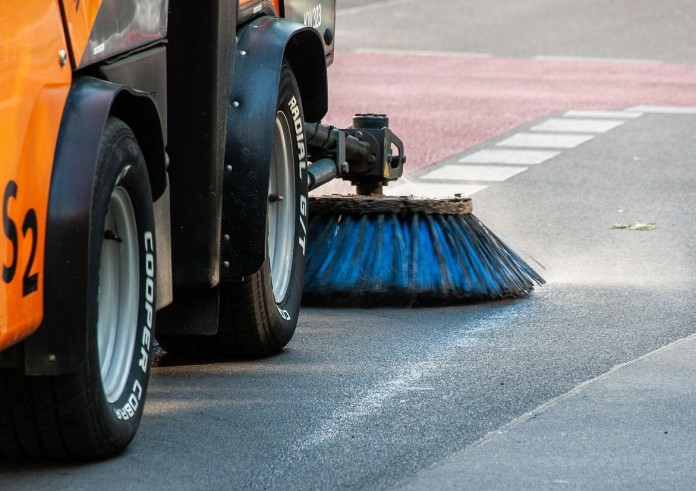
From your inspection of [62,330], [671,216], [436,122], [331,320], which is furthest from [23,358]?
[436,122]

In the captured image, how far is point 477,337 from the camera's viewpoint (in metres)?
5.92

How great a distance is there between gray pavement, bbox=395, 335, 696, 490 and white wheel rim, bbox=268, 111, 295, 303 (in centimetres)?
123

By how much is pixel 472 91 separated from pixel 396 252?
326 inches

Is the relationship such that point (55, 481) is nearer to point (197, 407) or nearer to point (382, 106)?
point (197, 407)

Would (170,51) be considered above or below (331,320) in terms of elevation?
above

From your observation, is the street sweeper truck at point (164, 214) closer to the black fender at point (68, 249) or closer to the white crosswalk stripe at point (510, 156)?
the black fender at point (68, 249)

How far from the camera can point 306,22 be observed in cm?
621

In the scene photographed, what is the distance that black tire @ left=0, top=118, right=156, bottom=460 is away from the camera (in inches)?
151

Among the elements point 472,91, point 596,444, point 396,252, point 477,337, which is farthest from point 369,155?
point 472,91

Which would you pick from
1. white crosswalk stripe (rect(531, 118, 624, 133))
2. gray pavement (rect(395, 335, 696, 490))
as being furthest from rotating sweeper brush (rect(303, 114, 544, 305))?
white crosswalk stripe (rect(531, 118, 624, 133))

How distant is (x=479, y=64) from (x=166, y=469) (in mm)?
13088

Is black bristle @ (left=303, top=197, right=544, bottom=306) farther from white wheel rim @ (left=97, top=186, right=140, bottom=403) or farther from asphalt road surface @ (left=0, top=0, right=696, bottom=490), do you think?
white wheel rim @ (left=97, top=186, right=140, bottom=403)

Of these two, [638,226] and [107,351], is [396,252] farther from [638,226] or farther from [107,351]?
[107,351]

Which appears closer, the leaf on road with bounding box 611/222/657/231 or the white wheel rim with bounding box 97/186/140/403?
the white wheel rim with bounding box 97/186/140/403
